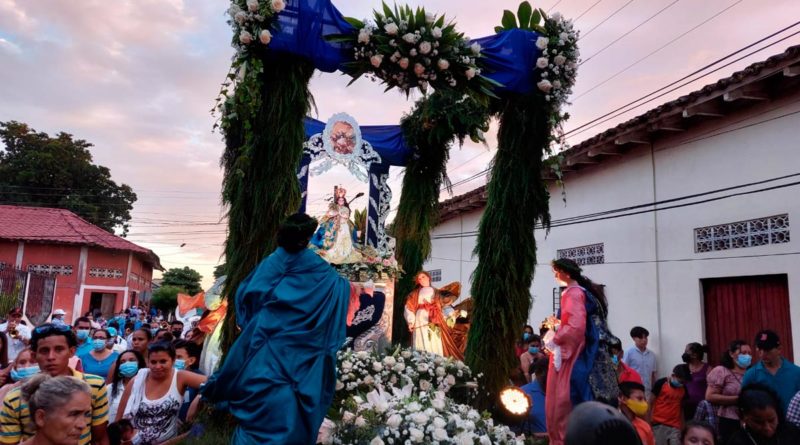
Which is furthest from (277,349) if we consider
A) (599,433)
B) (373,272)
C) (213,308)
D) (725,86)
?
(725,86)

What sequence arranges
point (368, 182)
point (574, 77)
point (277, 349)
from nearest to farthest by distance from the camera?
point (277, 349) < point (574, 77) < point (368, 182)

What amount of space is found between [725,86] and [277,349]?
7405 millimetres

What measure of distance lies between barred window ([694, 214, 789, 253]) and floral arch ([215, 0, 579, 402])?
3.04 meters

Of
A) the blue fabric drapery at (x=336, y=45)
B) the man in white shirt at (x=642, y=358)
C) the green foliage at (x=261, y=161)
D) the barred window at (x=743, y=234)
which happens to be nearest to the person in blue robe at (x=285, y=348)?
the green foliage at (x=261, y=161)

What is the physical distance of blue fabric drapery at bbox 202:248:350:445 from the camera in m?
3.25

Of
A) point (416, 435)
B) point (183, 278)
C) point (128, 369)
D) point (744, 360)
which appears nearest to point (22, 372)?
point (128, 369)

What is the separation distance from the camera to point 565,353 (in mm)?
4820

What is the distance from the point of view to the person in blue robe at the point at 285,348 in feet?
10.7

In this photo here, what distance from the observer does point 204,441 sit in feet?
15.7

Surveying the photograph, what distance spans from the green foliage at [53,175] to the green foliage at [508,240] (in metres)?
33.0

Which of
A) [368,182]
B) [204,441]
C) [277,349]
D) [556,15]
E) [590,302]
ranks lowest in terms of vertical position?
[204,441]

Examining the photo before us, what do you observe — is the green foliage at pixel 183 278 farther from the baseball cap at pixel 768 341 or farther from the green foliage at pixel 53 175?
the baseball cap at pixel 768 341

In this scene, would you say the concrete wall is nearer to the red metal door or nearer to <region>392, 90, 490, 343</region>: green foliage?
the red metal door

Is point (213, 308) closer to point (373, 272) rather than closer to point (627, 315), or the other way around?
point (373, 272)
